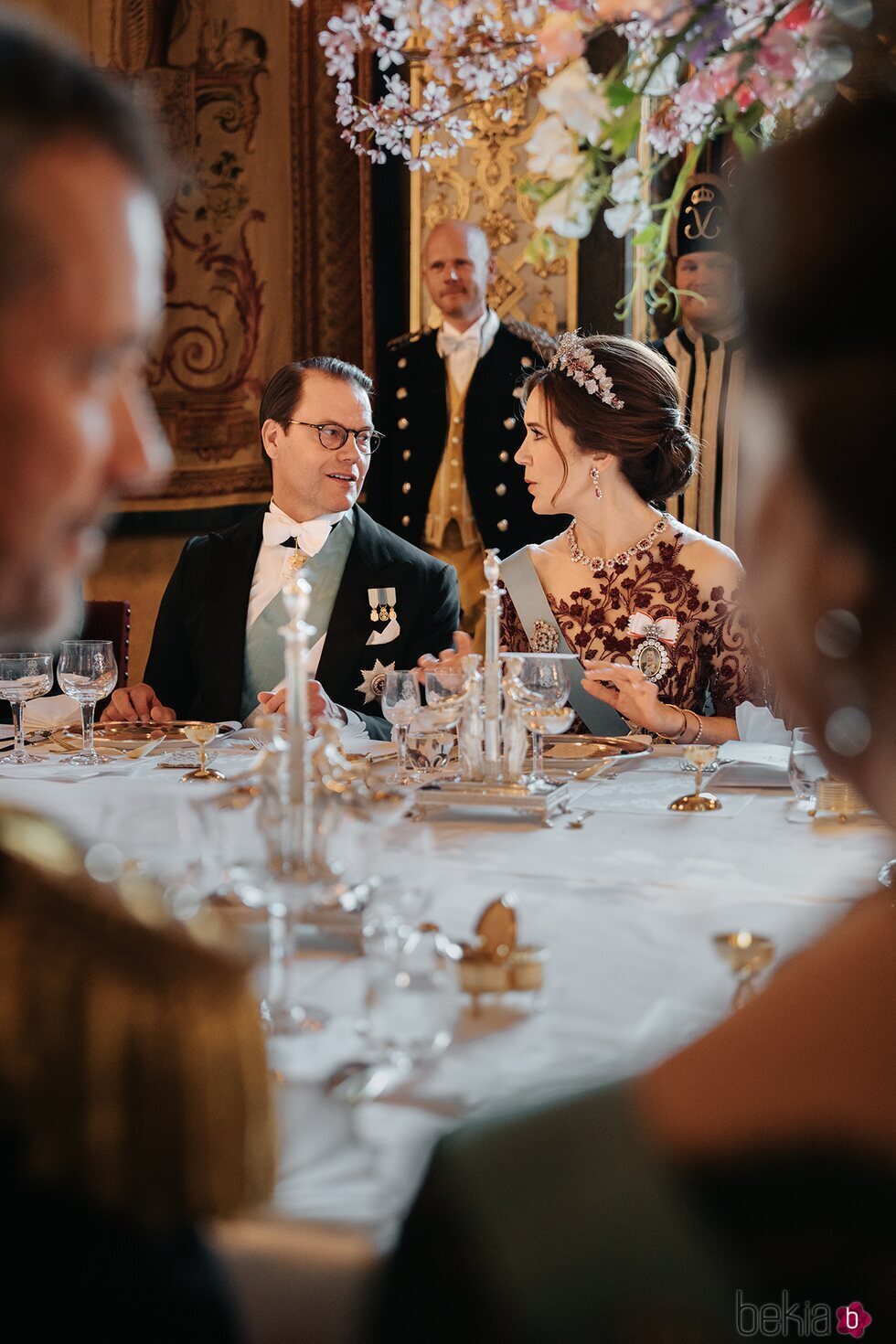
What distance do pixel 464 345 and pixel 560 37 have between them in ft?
12.4

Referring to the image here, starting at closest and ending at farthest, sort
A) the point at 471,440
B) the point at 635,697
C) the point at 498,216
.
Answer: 1. the point at 635,697
2. the point at 471,440
3. the point at 498,216

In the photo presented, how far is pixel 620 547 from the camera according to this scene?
3092 millimetres

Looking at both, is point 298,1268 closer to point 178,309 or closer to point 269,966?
point 269,966

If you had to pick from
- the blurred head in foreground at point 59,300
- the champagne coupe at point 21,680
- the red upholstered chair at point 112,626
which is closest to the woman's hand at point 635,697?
the champagne coupe at point 21,680

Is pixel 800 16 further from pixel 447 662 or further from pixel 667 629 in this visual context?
pixel 667 629

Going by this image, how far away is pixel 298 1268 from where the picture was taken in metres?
0.71

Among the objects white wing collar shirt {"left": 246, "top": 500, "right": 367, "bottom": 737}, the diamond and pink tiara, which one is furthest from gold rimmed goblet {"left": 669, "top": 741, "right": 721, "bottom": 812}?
white wing collar shirt {"left": 246, "top": 500, "right": 367, "bottom": 737}

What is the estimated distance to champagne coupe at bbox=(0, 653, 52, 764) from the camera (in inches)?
90.9

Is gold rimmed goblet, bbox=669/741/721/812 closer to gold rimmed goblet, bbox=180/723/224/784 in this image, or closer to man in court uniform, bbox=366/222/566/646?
gold rimmed goblet, bbox=180/723/224/784

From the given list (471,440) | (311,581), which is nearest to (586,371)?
(311,581)

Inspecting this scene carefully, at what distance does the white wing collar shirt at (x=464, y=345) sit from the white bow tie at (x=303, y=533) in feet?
5.51

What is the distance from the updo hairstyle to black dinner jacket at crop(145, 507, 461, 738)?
51 centimetres

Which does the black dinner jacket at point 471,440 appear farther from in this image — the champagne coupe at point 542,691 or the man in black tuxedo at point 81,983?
the man in black tuxedo at point 81,983

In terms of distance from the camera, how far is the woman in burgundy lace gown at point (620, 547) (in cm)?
293
